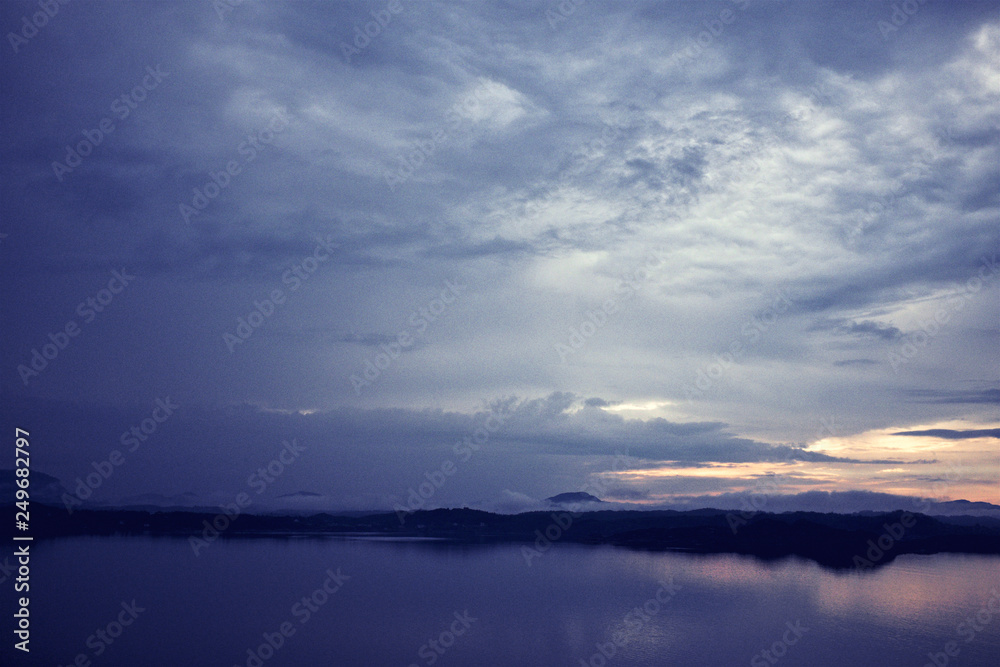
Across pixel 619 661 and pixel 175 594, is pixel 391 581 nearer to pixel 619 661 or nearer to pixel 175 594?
pixel 175 594

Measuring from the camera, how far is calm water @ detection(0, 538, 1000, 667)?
1427 inches

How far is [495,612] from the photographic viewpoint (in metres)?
49.1

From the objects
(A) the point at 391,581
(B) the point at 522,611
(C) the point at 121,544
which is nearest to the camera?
(B) the point at 522,611

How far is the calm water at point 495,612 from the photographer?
36250mm

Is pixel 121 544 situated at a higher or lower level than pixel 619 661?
lower

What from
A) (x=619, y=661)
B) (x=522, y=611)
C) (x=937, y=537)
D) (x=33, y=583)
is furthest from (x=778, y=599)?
(x=937, y=537)

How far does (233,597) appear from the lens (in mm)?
55281

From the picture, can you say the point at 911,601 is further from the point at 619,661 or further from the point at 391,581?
the point at 391,581

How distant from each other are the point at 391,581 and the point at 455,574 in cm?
992

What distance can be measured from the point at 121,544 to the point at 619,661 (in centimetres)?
10499

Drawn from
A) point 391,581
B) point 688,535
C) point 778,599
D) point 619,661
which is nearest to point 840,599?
point 778,599

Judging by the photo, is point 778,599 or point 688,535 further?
point 688,535

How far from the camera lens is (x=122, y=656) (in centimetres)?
3494

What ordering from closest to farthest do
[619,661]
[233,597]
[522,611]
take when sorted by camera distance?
[619,661] < [522,611] < [233,597]
